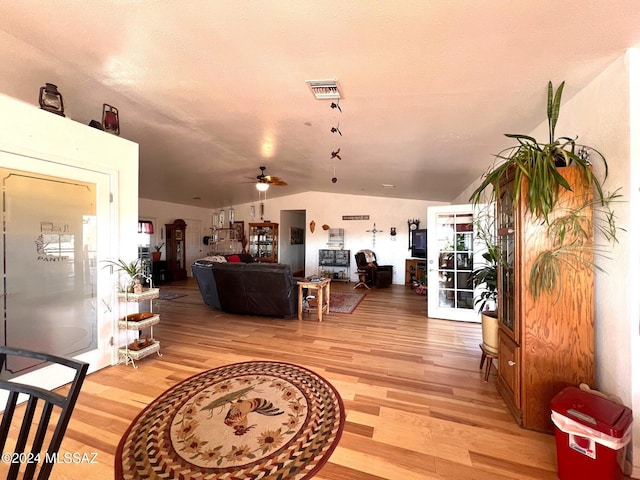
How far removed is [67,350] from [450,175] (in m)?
5.58

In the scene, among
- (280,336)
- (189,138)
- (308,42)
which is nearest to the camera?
(308,42)

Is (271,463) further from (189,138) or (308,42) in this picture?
(189,138)

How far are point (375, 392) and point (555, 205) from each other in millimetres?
1951

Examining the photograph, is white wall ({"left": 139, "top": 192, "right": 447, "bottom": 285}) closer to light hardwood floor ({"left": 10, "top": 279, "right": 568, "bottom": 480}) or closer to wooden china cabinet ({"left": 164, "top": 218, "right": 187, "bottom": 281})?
wooden china cabinet ({"left": 164, "top": 218, "right": 187, "bottom": 281})

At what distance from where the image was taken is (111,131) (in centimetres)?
276

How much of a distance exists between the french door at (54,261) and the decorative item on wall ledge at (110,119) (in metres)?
0.48

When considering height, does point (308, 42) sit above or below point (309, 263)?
above

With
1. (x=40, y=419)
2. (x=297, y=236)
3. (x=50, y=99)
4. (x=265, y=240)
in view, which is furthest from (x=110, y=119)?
(x=297, y=236)

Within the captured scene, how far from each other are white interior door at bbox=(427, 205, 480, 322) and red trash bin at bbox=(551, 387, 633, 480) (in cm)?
279

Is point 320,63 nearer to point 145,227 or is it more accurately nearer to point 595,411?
point 595,411

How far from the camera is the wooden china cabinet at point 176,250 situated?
7.92 metres

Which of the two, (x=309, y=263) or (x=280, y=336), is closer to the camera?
(x=280, y=336)

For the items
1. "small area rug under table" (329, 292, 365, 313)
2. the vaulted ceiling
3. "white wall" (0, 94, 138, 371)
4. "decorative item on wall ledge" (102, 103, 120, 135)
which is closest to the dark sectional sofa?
"small area rug under table" (329, 292, 365, 313)

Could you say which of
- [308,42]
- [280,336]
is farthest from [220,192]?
[308,42]
